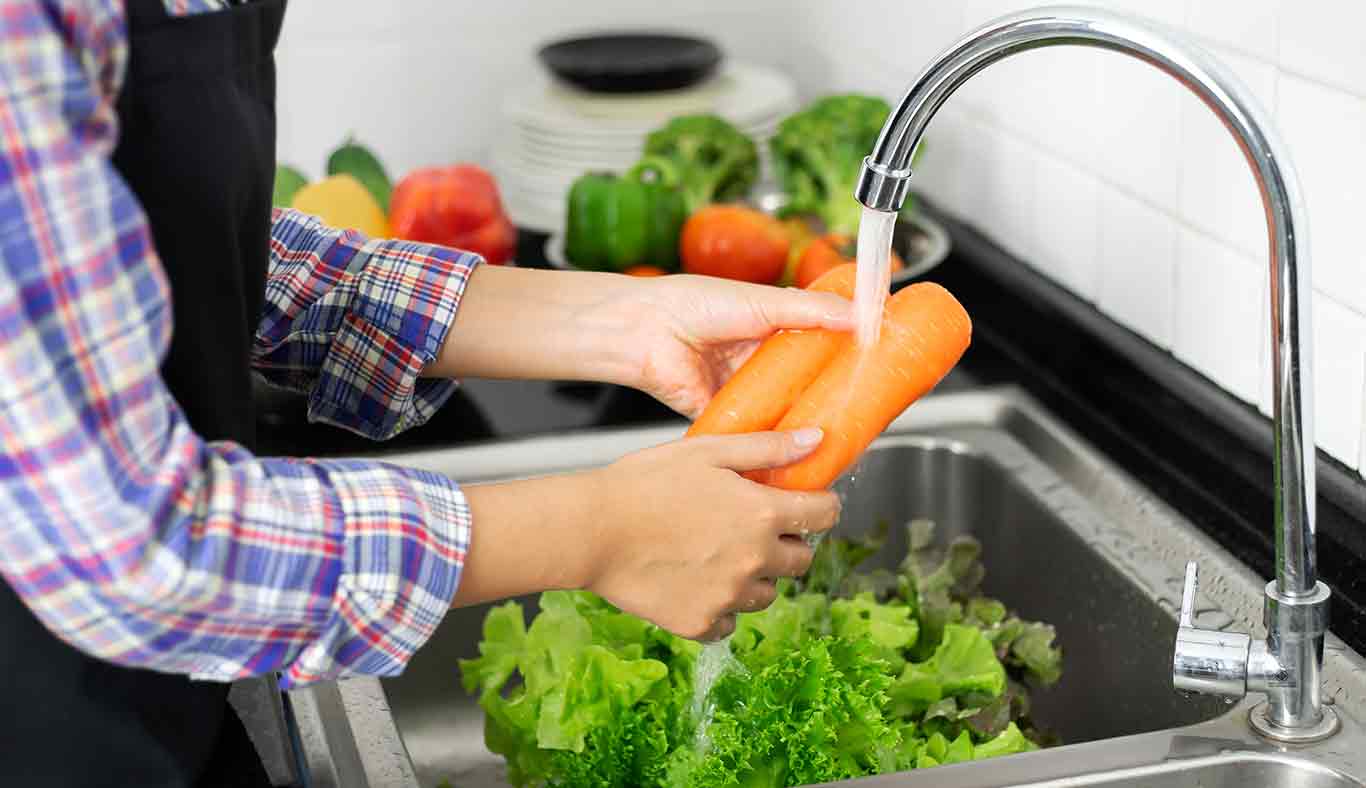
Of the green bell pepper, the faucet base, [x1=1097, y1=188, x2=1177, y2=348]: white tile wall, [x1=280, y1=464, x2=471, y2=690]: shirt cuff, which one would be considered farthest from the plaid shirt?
the green bell pepper

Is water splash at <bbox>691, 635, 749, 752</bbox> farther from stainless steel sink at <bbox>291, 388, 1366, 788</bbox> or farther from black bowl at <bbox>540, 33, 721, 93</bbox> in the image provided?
black bowl at <bbox>540, 33, 721, 93</bbox>

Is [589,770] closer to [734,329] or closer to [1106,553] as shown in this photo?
[734,329]

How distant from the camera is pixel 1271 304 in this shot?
0.95m

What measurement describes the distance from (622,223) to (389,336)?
695mm

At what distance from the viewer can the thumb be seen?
97 cm

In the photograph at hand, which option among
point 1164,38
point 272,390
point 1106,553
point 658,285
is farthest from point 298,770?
point 1164,38

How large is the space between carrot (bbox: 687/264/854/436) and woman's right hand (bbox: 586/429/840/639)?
0.55ft

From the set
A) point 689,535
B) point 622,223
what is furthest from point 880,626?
point 622,223

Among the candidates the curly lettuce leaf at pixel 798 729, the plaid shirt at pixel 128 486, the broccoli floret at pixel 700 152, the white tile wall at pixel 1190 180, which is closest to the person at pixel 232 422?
the plaid shirt at pixel 128 486

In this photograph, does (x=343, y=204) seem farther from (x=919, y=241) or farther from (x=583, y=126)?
(x=919, y=241)

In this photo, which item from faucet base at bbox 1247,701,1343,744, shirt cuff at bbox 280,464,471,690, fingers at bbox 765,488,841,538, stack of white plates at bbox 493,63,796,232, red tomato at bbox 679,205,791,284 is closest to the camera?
shirt cuff at bbox 280,464,471,690

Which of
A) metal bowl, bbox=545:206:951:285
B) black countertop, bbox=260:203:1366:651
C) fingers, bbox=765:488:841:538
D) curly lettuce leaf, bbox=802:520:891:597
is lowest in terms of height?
curly lettuce leaf, bbox=802:520:891:597

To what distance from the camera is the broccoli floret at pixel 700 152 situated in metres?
1.99

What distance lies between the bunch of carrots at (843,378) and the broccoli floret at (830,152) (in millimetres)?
759
